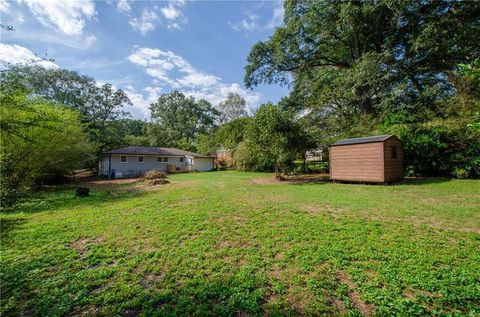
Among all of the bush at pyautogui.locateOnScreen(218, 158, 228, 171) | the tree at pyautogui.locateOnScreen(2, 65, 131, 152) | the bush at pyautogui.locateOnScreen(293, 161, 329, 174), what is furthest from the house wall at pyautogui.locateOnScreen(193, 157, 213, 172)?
the bush at pyautogui.locateOnScreen(293, 161, 329, 174)

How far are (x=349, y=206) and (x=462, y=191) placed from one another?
16.1 ft

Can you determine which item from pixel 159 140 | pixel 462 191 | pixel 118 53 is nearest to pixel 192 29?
pixel 118 53

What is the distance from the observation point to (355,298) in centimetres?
235

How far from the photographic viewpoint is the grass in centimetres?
231

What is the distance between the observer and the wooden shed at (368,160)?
32.0 ft

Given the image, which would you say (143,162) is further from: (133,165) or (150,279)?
(150,279)

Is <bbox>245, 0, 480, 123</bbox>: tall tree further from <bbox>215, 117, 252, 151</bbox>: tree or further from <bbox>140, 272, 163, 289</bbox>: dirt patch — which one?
<bbox>140, 272, 163, 289</bbox>: dirt patch

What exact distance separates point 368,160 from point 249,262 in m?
9.30

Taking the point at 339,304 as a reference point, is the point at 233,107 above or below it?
above

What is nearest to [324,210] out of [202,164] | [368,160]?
[368,160]

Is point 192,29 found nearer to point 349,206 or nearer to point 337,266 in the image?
point 349,206

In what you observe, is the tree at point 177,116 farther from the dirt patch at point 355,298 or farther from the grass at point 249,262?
the dirt patch at point 355,298

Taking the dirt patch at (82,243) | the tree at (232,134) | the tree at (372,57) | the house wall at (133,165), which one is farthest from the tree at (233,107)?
the dirt patch at (82,243)

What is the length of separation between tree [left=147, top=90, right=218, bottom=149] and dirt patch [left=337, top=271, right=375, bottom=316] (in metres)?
36.1
